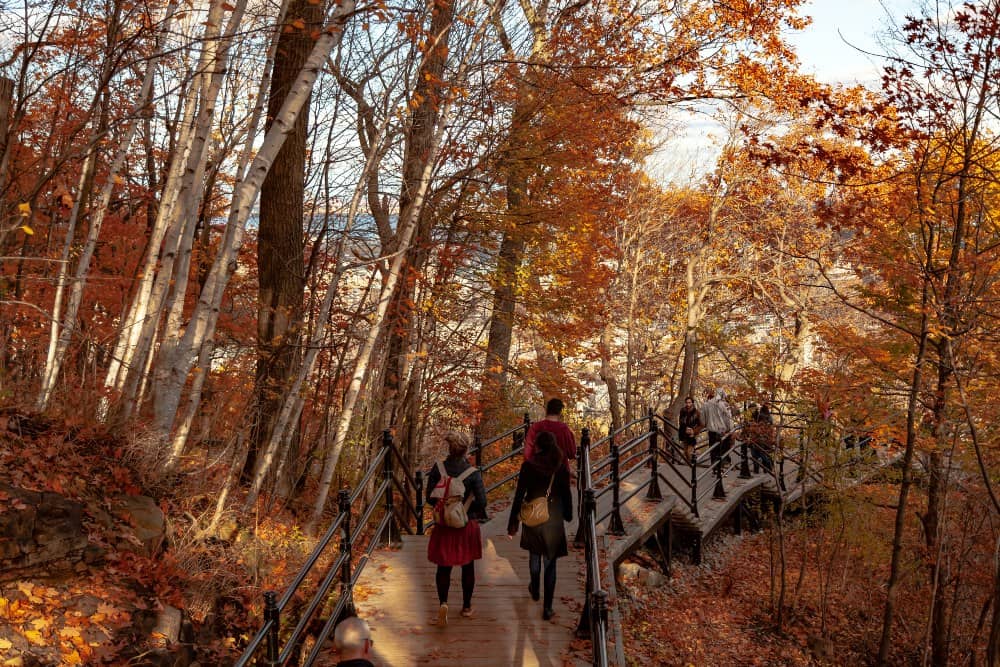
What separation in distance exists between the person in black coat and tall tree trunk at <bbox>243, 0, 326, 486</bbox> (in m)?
4.60

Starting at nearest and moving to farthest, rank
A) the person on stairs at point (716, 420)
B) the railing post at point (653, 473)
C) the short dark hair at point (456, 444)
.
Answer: the short dark hair at point (456, 444) < the railing post at point (653, 473) < the person on stairs at point (716, 420)

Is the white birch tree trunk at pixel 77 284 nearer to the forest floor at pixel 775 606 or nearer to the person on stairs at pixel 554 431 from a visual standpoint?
the person on stairs at pixel 554 431

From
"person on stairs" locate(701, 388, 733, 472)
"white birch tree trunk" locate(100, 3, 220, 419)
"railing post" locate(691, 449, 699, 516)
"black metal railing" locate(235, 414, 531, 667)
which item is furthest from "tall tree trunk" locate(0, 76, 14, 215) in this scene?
"person on stairs" locate(701, 388, 733, 472)

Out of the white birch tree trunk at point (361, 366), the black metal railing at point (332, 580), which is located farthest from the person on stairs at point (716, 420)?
the white birch tree trunk at point (361, 366)

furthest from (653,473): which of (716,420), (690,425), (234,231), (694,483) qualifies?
(234,231)

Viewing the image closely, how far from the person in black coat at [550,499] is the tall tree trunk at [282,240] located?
460 centimetres

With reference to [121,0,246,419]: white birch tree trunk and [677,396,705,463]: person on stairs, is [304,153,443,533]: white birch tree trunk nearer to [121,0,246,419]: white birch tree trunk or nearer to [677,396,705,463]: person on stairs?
[121,0,246,419]: white birch tree trunk

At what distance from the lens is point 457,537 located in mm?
6602

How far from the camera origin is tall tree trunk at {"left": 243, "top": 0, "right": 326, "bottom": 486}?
10.3 metres

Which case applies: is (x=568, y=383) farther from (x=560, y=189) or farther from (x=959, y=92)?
(x=959, y=92)

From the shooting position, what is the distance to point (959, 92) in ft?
31.2

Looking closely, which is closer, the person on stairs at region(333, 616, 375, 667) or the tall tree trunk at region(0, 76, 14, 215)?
the person on stairs at region(333, 616, 375, 667)

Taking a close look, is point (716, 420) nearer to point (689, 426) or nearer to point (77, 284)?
point (689, 426)

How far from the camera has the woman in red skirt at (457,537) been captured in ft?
21.6
